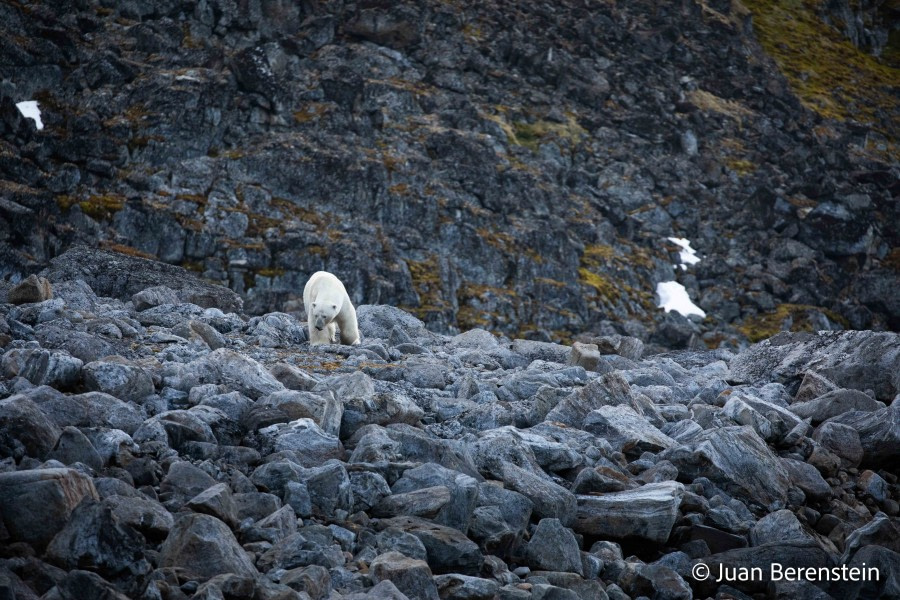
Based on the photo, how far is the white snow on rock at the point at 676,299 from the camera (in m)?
73.6

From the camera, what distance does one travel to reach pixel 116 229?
59500 mm

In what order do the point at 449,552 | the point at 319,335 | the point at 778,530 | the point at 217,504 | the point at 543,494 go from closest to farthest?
the point at 217,504, the point at 449,552, the point at 543,494, the point at 778,530, the point at 319,335

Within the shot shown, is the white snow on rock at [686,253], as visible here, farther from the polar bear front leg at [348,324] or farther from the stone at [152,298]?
the stone at [152,298]

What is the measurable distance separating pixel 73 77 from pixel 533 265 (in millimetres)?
46457

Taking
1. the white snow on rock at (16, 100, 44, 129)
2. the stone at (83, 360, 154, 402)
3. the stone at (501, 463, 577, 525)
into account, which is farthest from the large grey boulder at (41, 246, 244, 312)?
the white snow on rock at (16, 100, 44, 129)

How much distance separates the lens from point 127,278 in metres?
20.8

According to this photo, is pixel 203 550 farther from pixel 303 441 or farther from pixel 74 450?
pixel 303 441

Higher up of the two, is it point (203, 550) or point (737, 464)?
point (203, 550)

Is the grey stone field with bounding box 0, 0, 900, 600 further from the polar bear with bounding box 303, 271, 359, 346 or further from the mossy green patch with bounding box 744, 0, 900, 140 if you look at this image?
the mossy green patch with bounding box 744, 0, 900, 140

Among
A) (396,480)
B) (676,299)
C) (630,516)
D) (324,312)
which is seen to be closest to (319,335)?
(324,312)

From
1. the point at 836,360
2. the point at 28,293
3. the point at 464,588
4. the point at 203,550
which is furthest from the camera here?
the point at 836,360

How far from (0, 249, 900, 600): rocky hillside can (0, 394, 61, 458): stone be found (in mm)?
16

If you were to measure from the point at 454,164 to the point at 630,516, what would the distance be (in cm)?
7023

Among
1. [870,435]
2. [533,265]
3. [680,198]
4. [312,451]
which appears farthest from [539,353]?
[680,198]
